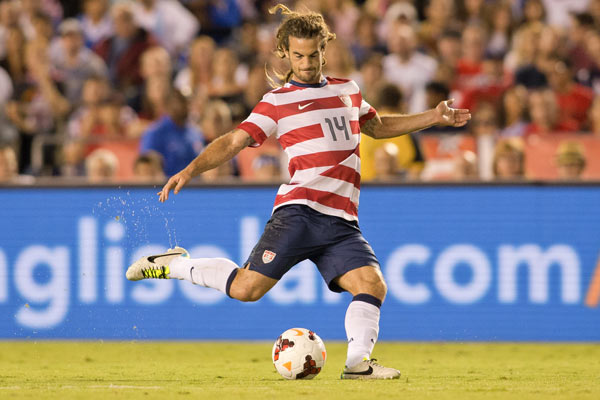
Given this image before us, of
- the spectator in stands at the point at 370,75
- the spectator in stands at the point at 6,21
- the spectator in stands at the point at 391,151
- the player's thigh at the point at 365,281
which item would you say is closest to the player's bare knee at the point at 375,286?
the player's thigh at the point at 365,281

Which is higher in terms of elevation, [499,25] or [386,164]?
[499,25]

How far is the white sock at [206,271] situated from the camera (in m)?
6.96

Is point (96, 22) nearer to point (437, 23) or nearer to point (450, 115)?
point (437, 23)

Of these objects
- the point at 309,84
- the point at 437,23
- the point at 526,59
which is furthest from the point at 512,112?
the point at 309,84

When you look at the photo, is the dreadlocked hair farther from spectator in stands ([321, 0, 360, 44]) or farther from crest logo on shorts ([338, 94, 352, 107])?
spectator in stands ([321, 0, 360, 44])

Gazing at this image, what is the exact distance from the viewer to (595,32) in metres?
13.8

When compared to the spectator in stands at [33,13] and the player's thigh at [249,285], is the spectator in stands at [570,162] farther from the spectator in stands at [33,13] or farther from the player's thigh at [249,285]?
the spectator in stands at [33,13]

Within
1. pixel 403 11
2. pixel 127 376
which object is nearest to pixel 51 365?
pixel 127 376

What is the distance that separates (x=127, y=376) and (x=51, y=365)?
1167 millimetres

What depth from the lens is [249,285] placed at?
22.3 feet

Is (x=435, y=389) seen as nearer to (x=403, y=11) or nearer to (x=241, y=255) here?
(x=241, y=255)

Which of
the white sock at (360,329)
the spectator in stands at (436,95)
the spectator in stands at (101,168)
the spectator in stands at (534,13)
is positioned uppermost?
the spectator in stands at (534,13)

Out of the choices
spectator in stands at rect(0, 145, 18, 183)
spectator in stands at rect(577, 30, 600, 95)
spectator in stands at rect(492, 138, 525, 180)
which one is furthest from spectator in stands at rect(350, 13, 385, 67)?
spectator in stands at rect(0, 145, 18, 183)

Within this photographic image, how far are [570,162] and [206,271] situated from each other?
4724 millimetres
